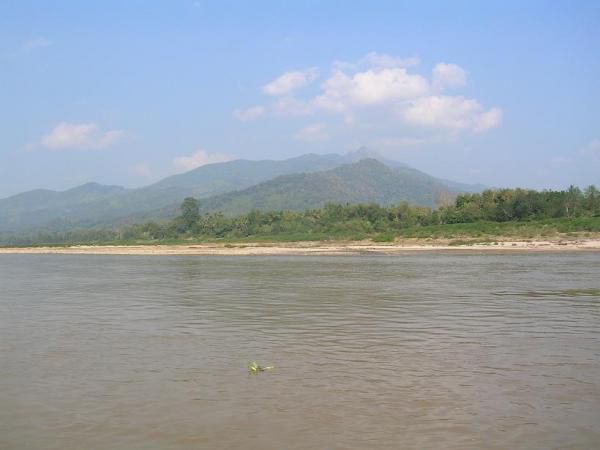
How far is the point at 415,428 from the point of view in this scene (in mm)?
7723

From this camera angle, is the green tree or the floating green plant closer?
the floating green plant

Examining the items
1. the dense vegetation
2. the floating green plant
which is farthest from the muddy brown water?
the dense vegetation

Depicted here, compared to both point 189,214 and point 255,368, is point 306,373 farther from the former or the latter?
point 189,214

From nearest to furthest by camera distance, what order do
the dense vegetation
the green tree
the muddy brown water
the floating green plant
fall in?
1. the muddy brown water
2. the floating green plant
3. the dense vegetation
4. the green tree

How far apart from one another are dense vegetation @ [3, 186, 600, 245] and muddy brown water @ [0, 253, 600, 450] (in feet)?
160

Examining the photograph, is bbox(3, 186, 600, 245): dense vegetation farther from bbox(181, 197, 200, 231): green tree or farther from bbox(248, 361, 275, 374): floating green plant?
bbox(248, 361, 275, 374): floating green plant

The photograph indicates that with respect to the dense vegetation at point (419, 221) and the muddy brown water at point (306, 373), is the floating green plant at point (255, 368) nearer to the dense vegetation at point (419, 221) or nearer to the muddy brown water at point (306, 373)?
the muddy brown water at point (306, 373)

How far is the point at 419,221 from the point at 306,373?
75.7 metres

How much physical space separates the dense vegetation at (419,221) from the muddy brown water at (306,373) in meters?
48.8

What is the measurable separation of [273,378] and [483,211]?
73.2 meters

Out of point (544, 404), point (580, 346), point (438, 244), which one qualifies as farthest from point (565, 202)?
point (544, 404)

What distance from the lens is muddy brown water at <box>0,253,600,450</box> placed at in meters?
7.60

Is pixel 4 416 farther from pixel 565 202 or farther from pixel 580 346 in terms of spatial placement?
pixel 565 202

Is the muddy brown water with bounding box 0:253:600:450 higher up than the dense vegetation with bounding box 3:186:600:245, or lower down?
lower down
